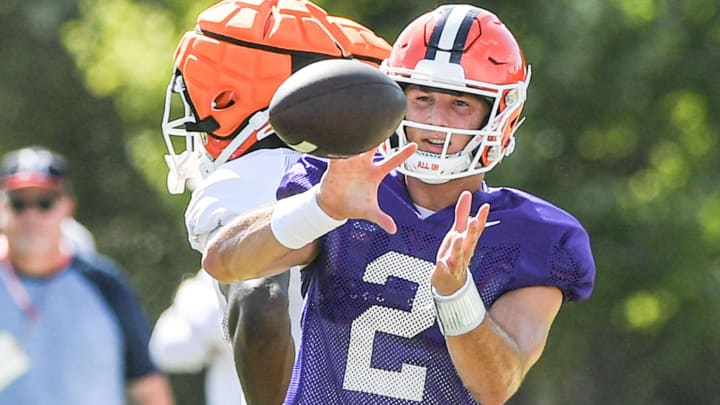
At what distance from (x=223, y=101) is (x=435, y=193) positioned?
36.5 inches

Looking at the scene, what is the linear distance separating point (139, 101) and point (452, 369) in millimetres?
9109

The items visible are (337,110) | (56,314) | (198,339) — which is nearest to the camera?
(337,110)

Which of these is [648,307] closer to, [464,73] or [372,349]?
[464,73]

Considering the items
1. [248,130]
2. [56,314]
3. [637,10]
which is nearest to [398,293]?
[248,130]

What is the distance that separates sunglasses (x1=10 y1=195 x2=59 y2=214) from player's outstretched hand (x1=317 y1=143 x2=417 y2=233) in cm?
281

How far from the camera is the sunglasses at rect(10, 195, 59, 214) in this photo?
639cm

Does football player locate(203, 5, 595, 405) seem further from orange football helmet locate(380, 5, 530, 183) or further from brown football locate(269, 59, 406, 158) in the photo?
brown football locate(269, 59, 406, 158)

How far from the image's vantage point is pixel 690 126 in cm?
1195

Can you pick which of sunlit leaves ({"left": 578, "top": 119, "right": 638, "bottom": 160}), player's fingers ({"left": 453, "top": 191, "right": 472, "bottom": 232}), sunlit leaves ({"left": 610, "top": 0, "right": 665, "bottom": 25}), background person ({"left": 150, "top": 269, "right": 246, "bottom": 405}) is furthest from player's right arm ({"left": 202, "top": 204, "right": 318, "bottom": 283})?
sunlit leaves ({"left": 578, "top": 119, "right": 638, "bottom": 160})

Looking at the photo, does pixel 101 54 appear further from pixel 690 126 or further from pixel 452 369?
pixel 452 369

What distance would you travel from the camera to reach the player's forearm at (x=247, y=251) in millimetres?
3947

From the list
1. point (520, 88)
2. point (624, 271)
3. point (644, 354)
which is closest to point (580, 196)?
point (624, 271)

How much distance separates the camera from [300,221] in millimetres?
3830

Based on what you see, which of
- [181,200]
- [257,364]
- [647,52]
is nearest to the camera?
[257,364]
